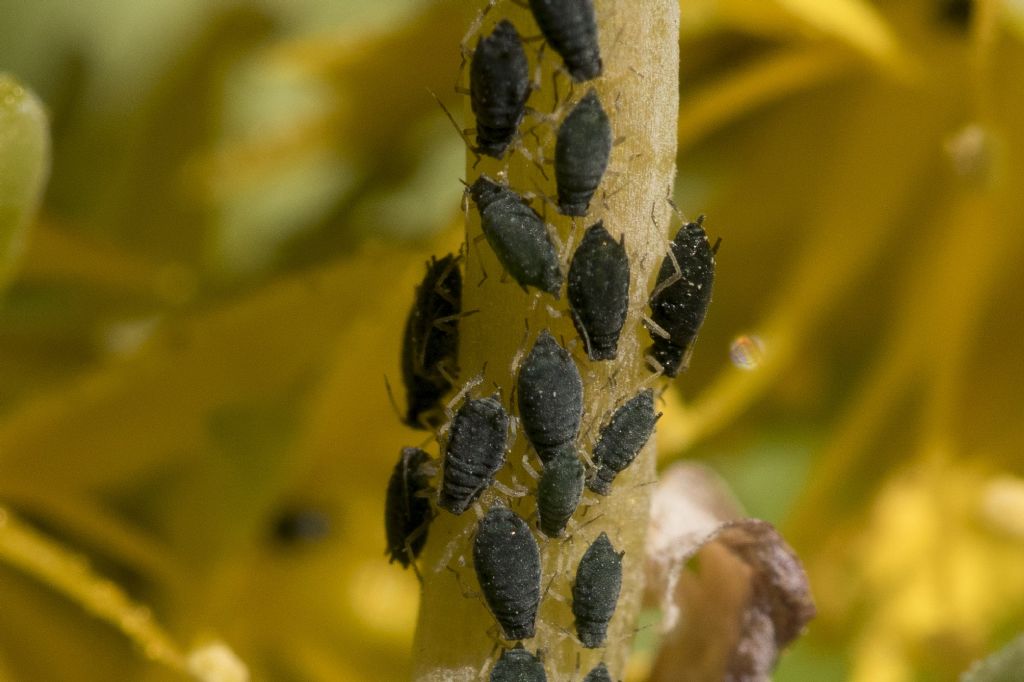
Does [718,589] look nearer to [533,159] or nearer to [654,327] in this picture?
[654,327]

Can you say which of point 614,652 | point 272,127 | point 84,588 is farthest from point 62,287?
point 614,652

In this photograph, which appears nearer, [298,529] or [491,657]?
[491,657]

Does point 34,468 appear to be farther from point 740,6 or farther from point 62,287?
point 740,6

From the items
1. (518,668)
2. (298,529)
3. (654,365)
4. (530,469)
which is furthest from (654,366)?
(298,529)

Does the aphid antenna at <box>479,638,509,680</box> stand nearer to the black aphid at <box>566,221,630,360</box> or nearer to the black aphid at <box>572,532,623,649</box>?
the black aphid at <box>572,532,623,649</box>

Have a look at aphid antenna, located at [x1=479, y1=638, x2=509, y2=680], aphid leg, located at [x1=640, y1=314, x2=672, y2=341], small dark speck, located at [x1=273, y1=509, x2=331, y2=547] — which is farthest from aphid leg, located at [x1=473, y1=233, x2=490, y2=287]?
small dark speck, located at [x1=273, y1=509, x2=331, y2=547]

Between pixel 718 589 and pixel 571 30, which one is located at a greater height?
pixel 571 30

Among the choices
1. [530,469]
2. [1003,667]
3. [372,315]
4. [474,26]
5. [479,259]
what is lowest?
[1003,667]

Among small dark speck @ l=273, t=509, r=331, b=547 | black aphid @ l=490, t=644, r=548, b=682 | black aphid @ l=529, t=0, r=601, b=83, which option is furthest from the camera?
small dark speck @ l=273, t=509, r=331, b=547
